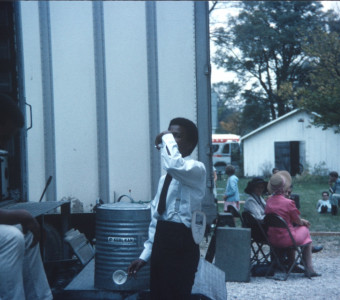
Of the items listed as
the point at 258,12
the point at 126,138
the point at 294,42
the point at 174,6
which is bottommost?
the point at 126,138

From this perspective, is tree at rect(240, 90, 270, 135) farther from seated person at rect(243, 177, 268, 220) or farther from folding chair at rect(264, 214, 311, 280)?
folding chair at rect(264, 214, 311, 280)

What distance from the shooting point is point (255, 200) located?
6.64 meters

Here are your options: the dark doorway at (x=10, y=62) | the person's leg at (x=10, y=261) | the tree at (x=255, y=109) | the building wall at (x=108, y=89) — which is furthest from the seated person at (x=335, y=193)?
the tree at (x=255, y=109)

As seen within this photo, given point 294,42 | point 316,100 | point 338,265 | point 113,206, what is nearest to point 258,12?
point 294,42

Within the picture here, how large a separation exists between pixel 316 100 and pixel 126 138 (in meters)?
15.2

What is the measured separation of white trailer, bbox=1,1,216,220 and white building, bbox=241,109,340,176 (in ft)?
68.5

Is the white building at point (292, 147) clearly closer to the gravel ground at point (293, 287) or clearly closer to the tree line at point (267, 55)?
the tree line at point (267, 55)

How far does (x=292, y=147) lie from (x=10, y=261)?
26270 millimetres

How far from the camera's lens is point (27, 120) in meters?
5.25

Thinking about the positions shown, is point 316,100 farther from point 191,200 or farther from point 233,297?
point 191,200

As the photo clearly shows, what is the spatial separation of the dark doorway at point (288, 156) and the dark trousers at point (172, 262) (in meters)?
25.4

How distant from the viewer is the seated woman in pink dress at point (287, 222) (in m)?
6.06

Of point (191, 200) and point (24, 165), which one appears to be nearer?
point (191, 200)

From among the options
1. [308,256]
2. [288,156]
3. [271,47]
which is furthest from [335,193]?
[271,47]
